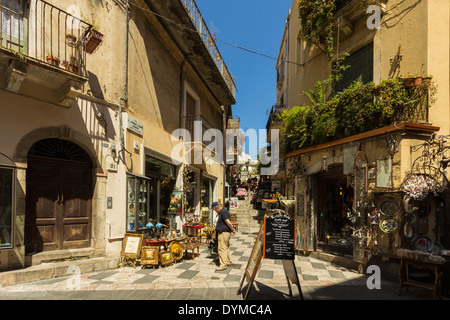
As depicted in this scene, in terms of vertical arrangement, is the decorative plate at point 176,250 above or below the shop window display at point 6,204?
below

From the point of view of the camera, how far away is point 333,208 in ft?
30.2

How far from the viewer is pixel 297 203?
9383mm

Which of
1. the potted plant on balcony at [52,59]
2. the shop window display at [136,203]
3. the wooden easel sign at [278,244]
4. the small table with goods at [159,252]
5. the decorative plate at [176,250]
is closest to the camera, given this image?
the wooden easel sign at [278,244]

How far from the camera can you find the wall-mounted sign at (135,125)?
764cm

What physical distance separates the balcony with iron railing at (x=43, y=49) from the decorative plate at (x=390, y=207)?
7316 mm

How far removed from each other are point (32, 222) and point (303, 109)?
26.8 feet

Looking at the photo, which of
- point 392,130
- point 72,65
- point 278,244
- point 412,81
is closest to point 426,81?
point 412,81

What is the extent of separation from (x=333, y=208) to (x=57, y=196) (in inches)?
315

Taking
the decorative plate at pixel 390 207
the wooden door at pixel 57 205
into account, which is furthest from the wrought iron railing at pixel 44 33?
the decorative plate at pixel 390 207

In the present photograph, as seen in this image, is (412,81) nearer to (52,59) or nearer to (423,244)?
(423,244)

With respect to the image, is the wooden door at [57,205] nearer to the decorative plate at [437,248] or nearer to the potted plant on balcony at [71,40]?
the potted plant on balcony at [71,40]

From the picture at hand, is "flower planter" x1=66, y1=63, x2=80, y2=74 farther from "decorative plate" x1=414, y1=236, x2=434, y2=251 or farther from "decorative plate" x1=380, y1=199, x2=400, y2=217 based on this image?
"decorative plate" x1=414, y1=236, x2=434, y2=251
